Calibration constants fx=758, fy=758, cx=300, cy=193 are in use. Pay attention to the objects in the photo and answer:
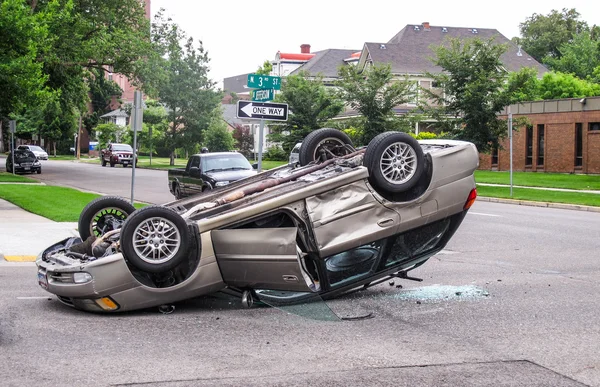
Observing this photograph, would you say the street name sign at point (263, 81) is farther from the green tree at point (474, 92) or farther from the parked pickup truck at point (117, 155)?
the parked pickup truck at point (117, 155)

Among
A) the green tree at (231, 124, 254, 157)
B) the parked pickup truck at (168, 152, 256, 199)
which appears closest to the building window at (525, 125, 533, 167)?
the parked pickup truck at (168, 152, 256, 199)

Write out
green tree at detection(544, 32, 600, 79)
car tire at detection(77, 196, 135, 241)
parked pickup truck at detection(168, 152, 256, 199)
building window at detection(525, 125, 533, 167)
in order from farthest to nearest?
green tree at detection(544, 32, 600, 79) → building window at detection(525, 125, 533, 167) → parked pickup truck at detection(168, 152, 256, 199) → car tire at detection(77, 196, 135, 241)

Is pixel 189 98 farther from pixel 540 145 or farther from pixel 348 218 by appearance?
pixel 348 218

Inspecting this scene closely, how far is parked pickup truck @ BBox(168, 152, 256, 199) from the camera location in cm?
2177

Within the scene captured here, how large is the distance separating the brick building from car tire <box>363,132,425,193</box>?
36.2 m

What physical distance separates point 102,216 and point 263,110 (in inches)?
253

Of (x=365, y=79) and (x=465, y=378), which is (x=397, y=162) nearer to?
(x=465, y=378)

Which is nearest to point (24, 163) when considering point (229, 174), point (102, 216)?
point (229, 174)

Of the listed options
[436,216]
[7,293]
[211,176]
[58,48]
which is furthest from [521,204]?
[58,48]

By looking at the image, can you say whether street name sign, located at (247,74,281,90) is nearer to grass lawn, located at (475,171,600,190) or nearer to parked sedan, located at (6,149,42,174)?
grass lawn, located at (475,171,600,190)

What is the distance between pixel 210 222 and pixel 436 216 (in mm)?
2475

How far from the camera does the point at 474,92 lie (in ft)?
101

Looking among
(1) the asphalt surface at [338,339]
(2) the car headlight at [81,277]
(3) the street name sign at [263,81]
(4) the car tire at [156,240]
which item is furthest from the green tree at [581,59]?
(2) the car headlight at [81,277]

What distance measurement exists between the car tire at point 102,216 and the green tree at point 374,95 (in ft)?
87.3
